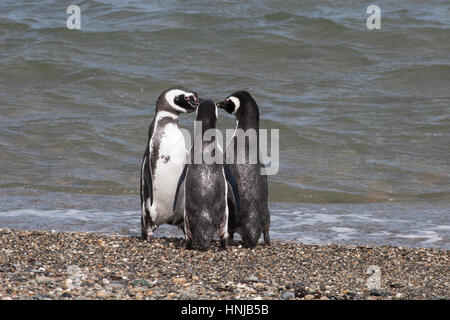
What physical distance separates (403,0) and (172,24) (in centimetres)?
674

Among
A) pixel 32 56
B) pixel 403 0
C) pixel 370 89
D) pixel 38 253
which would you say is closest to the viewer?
pixel 38 253

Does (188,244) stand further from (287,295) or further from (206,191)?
(287,295)

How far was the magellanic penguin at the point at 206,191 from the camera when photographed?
237 inches

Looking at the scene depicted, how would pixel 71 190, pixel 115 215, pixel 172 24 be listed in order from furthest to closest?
pixel 172 24 < pixel 71 190 < pixel 115 215

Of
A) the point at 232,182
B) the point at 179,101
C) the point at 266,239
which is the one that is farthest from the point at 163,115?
the point at 266,239

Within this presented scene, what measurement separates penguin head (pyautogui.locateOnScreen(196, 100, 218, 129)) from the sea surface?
168cm

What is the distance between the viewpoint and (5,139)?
11.3m

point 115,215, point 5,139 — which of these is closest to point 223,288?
point 115,215

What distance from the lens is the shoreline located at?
182 inches

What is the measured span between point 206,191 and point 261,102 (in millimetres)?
7701

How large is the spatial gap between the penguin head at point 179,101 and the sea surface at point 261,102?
1411 millimetres

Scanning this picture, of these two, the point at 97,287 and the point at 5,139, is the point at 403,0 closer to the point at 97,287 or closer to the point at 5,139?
the point at 5,139

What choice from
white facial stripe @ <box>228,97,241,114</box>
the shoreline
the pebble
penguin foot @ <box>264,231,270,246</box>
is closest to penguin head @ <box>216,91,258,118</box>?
white facial stripe @ <box>228,97,241,114</box>

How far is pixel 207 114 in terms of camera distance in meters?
6.09
